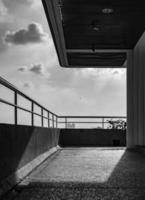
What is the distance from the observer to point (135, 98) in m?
13.1

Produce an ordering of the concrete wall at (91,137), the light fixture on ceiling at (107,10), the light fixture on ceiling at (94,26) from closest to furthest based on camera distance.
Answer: the light fixture on ceiling at (107,10), the light fixture on ceiling at (94,26), the concrete wall at (91,137)

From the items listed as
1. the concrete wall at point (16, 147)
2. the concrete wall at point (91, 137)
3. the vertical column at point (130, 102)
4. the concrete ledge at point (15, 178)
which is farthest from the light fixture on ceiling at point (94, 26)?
the concrete wall at point (91, 137)

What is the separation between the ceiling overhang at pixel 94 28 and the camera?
8742 millimetres

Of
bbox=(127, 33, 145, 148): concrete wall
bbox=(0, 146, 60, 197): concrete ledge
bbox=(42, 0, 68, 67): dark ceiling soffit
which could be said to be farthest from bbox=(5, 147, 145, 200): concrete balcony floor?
bbox=(127, 33, 145, 148): concrete wall

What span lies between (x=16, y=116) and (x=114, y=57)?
9.61 meters

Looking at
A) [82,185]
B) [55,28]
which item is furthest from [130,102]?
[82,185]

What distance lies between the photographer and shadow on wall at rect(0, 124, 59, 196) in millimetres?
4469

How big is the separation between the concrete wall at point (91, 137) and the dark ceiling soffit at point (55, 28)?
4569mm

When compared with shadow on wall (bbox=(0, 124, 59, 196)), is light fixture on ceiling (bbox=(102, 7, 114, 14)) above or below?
above

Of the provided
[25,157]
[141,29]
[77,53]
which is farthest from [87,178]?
[77,53]

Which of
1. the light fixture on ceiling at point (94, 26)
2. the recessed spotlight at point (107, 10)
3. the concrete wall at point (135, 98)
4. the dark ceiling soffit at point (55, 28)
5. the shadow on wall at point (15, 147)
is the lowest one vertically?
the shadow on wall at point (15, 147)

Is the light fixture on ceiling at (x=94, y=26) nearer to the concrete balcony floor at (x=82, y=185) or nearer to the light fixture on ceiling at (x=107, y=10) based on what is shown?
the light fixture on ceiling at (x=107, y=10)

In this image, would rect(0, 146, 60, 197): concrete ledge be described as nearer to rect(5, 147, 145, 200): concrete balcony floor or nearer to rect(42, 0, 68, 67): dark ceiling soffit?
rect(5, 147, 145, 200): concrete balcony floor

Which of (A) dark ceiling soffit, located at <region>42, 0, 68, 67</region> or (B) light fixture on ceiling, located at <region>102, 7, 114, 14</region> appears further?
(B) light fixture on ceiling, located at <region>102, 7, 114, 14</region>
